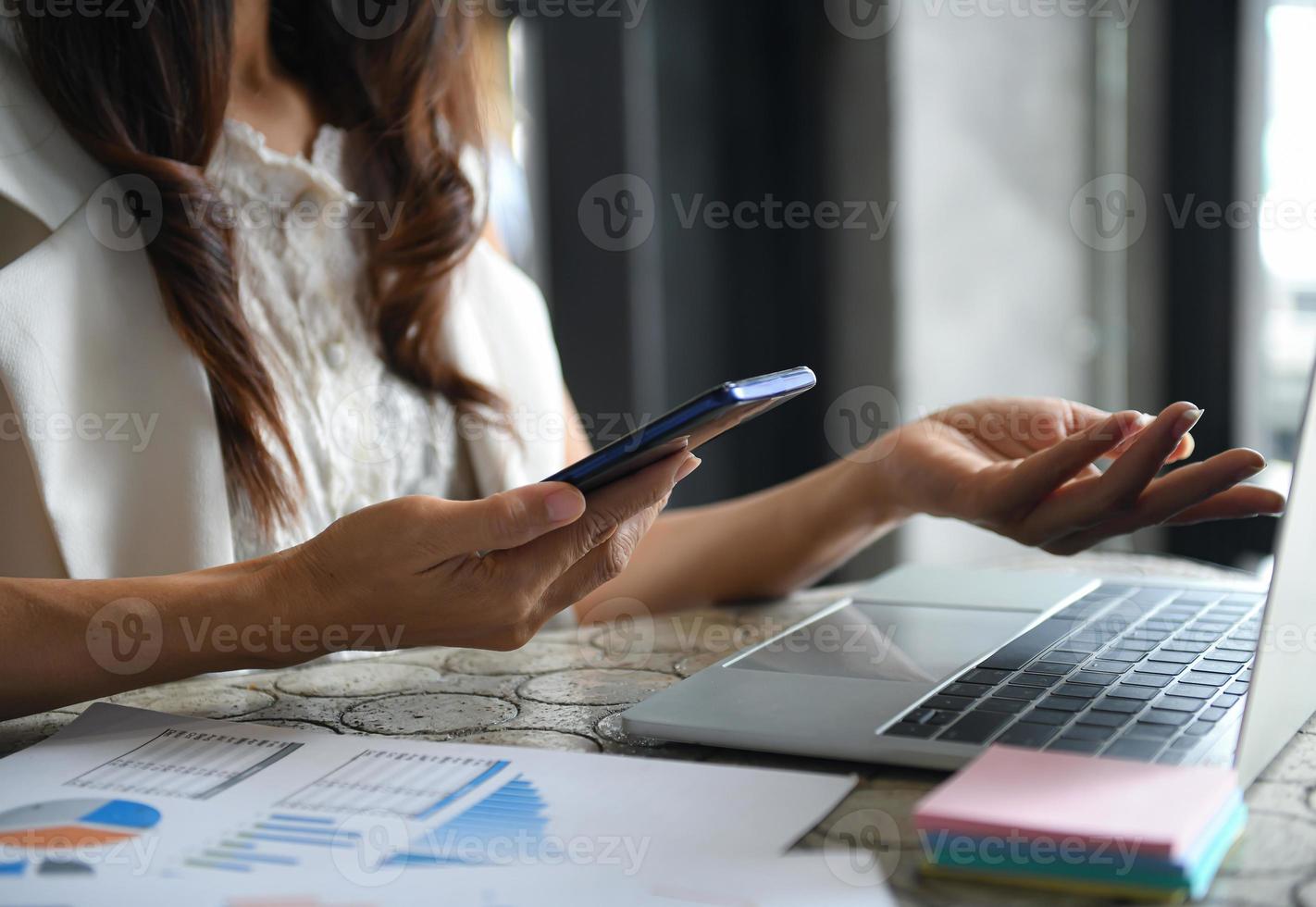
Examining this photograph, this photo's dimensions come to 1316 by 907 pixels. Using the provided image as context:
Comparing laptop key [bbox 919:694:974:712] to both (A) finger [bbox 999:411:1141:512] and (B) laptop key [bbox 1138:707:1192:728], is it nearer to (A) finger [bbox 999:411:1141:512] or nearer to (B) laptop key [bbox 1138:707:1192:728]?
(B) laptop key [bbox 1138:707:1192:728]

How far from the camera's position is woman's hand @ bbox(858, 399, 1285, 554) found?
2.16ft

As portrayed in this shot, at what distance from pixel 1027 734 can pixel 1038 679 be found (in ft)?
0.30

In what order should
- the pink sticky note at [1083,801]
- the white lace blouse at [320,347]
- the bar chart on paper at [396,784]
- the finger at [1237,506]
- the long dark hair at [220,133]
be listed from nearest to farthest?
the pink sticky note at [1083,801]
the bar chart on paper at [396,784]
the finger at [1237,506]
the long dark hair at [220,133]
the white lace blouse at [320,347]

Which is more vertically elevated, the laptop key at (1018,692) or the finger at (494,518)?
the finger at (494,518)

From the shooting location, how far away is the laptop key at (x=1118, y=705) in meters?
0.54

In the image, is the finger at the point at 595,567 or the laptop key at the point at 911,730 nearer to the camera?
the laptop key at the point at 911,730

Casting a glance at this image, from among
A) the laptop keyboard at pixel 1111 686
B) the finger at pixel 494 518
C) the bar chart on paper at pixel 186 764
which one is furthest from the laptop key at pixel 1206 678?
the bar chart on paper at pixel 186 764

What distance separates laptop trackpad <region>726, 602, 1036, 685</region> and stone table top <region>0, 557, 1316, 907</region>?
→ 0.07m

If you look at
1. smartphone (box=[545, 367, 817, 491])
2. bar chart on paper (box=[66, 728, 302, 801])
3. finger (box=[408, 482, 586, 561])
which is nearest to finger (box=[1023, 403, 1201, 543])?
smartphone (box=[545, 367, 817, 491])

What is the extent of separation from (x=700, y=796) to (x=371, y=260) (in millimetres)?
720

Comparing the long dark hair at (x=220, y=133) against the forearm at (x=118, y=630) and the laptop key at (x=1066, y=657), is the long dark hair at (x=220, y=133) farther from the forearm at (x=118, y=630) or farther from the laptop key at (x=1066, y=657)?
the laptop key at (x=1066, y=657)

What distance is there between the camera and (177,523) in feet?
2.83

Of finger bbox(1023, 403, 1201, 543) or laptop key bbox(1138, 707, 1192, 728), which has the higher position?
finger bbox(1023, 403, 1201, 543)

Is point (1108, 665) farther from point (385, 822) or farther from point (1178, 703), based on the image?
point (385, 822)
